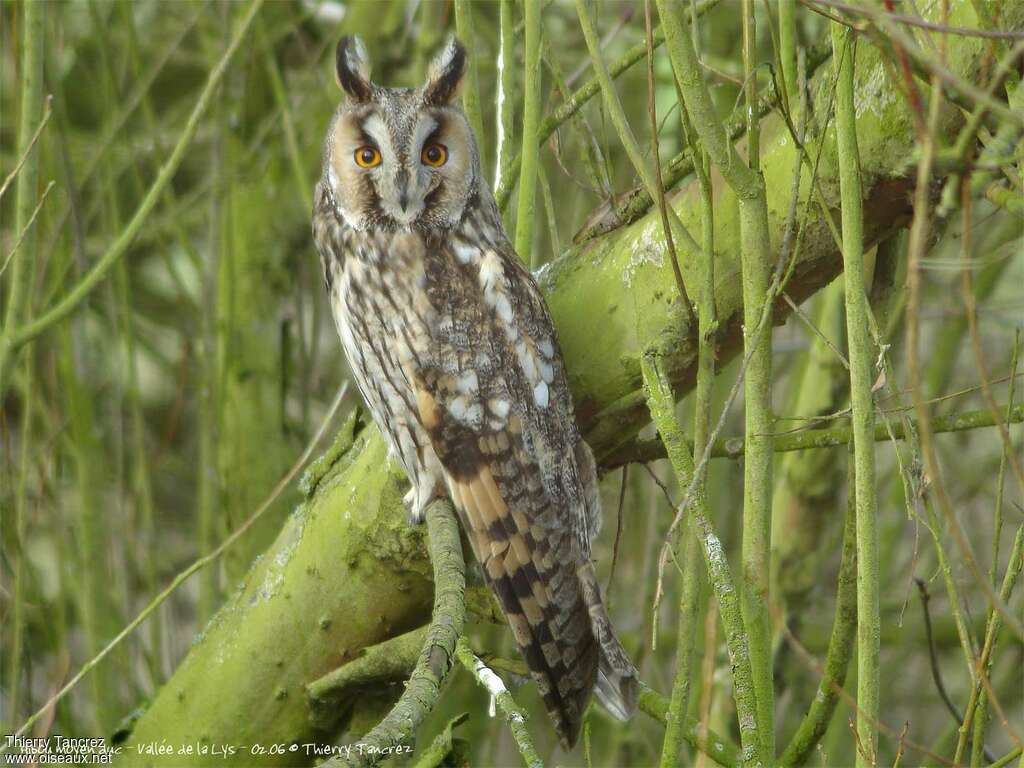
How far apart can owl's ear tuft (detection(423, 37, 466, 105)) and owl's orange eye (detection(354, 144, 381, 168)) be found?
0.14 meters

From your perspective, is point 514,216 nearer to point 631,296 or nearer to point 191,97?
point 631,296

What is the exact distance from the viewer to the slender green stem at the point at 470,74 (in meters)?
2.15

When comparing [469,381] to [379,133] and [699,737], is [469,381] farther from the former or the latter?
[699,737]

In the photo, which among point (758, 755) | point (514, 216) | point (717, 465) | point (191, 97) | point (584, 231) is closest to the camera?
point (758, 755)

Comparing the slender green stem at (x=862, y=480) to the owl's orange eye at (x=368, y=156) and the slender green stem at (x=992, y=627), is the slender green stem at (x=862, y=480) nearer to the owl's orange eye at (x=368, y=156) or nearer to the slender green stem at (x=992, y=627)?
the slender green stem at (x=992, y=627)

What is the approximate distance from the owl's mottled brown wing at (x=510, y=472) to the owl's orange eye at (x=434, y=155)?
0.55 feet

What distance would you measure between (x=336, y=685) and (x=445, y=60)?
121 centimetres

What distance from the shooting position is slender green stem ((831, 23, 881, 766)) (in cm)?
128

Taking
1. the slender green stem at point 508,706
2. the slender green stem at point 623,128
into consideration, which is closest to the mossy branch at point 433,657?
the slender green stem at point 508,706

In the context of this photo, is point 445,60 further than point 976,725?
Yes

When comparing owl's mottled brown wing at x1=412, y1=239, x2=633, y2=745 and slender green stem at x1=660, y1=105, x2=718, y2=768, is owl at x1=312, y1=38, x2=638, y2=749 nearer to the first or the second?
owl's mottled brown wing at x1=412, y1=239, x2=633, y2=745

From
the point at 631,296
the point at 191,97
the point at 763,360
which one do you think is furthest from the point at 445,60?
the point at 191,97

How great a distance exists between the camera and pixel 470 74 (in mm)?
2244

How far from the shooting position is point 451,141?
228 cm
